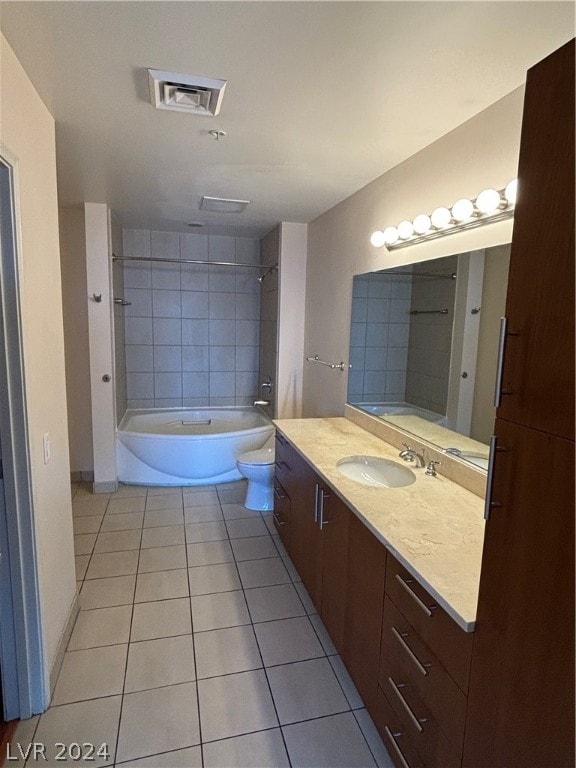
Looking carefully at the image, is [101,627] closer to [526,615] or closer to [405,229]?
[526,615]

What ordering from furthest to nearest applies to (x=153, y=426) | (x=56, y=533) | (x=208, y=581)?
(x=153, y=426) < (x=208, y=581) < (x=56, y=533)

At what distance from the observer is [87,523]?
3135 mm

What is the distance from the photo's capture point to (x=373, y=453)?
2271mm

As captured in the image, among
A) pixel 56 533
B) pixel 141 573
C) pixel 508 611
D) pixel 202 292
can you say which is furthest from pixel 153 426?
pixel 508 611

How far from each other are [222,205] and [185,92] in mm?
1597

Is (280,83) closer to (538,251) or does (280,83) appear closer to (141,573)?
(538,251)

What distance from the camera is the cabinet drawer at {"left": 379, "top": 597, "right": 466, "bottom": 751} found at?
1.09 m

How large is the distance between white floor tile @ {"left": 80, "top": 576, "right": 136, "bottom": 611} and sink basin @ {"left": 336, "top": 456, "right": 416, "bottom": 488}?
137 centimetres

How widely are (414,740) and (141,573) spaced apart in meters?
1.79

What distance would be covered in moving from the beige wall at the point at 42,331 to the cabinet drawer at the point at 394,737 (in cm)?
126

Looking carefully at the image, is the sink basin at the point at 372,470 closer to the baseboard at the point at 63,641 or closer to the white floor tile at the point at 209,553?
the white floor tile at the point at 209,553

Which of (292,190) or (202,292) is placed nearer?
(292,190)

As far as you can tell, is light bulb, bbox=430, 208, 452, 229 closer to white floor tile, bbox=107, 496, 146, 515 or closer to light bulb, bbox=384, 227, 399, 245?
light bulb, bbox=384, 227, 399, 245

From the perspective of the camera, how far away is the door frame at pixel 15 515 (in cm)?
140
